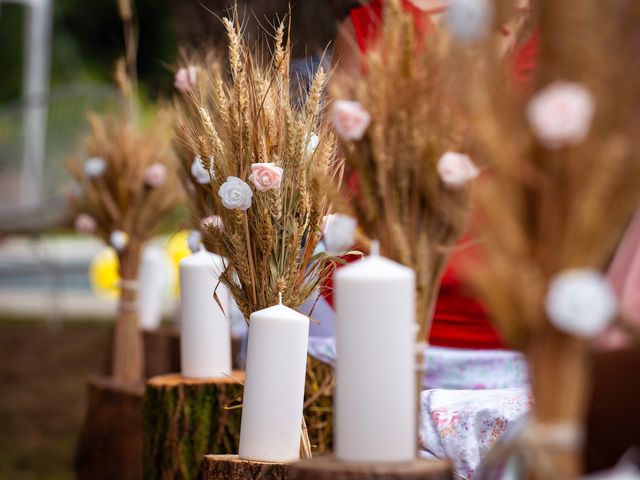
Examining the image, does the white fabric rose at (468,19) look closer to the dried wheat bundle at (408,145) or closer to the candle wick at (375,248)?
the dried wheat bundle at (408,145)

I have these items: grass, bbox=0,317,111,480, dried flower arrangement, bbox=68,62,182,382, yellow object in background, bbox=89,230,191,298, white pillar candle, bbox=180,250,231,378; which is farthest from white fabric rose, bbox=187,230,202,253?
yellow object in background, bbox=89,230,191,298

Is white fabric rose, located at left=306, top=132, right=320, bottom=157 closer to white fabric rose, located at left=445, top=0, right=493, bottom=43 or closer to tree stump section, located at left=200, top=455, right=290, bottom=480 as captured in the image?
tree stump section, located at left=200, top=455, right=290, bottom=480

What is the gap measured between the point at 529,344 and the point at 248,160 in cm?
79

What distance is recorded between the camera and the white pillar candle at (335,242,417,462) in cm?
123

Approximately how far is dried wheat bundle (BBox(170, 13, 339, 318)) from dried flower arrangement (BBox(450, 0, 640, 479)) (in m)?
0.66

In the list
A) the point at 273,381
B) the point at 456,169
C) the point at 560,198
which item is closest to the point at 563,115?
the point at 560,198

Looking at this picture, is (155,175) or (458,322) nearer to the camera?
(458,322)

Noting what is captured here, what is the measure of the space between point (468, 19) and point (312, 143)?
727 millimetres

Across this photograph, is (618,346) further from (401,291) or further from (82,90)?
(82,90)

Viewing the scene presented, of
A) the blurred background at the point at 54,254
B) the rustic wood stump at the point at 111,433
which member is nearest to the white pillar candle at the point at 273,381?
the blurred background at the point at 54,254

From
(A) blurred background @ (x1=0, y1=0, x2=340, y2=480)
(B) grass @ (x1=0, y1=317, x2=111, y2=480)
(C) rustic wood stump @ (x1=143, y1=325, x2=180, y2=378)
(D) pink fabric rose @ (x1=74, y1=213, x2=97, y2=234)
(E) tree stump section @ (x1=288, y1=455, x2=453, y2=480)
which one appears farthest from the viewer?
(B) grass @ (x1=0, y1=317, x2=111, y2=480)

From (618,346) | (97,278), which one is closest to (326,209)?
(618,346)

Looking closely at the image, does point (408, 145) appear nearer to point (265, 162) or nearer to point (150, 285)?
point (265, 162)

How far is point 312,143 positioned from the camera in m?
1.78
